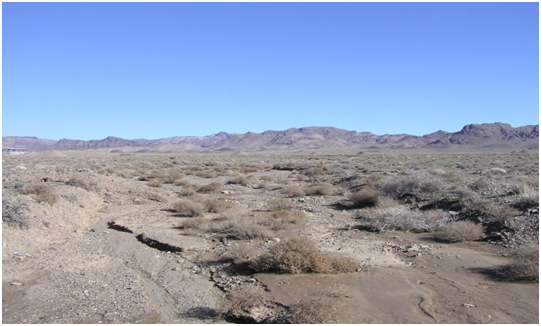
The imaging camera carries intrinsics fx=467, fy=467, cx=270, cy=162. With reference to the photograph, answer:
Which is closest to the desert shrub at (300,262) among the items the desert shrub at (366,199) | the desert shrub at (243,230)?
the desert shrub at (243,230)

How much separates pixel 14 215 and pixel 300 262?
24.1 ft

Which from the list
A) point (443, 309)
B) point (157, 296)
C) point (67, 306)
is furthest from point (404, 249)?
point (67, 306)

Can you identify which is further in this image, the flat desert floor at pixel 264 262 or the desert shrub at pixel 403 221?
the desert shrub at pixel 403 221

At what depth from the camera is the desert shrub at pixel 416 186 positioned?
60.2 ft

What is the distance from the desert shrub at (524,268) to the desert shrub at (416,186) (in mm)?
9763

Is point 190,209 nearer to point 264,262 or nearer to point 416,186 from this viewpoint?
point 264,262

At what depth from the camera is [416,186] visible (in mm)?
18547

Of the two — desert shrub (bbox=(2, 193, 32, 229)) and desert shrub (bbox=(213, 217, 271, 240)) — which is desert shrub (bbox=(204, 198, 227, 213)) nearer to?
desert shrub (bbox=(213, 217, 271, 240))

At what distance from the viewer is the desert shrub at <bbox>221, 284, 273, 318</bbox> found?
6871 millimetres

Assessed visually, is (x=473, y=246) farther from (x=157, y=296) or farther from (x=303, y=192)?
(x=303, y=192)

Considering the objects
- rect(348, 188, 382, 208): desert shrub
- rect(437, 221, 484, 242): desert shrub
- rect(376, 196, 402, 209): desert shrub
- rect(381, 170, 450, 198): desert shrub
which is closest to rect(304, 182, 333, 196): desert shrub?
rect(381, 170, 450, 198): desert shrub

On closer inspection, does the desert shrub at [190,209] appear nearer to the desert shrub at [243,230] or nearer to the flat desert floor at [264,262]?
the flat desert floor at [264,262]

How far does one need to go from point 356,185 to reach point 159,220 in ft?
40.5

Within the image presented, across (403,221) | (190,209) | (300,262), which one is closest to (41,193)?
(190,209)
